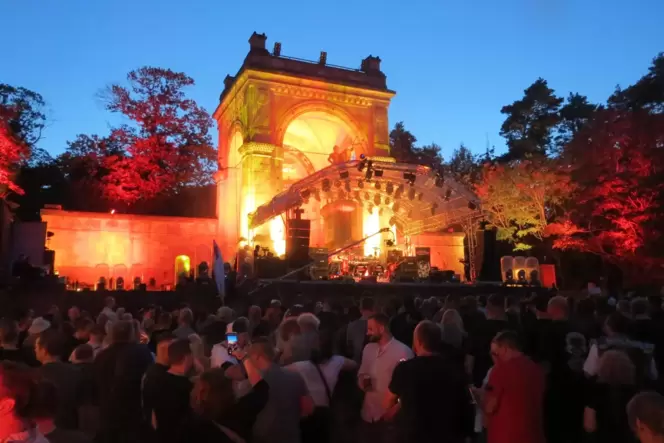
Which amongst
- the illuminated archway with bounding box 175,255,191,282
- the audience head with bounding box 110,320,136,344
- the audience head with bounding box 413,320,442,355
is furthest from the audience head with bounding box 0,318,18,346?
the illuminated archway with bounding box 175,255,191,282

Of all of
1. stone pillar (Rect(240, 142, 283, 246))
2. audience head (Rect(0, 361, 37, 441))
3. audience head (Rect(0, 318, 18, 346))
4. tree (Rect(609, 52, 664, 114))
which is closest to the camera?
audience head (Rect(0, 361, 37, 441))

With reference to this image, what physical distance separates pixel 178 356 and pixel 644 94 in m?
32.5

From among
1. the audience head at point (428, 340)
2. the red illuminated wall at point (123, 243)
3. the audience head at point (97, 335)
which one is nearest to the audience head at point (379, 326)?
the audience head at point (428, 340)

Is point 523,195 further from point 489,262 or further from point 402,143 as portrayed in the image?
point 402,143

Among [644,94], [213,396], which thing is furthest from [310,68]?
[213,396]

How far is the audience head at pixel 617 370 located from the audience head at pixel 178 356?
2.85m

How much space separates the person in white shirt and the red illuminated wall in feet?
74.4

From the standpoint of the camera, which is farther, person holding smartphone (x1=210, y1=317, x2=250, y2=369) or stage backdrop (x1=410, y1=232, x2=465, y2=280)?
stage backdrop (x1=410, y1=232, x2=465, y2=280)

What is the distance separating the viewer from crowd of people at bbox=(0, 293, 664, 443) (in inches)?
113

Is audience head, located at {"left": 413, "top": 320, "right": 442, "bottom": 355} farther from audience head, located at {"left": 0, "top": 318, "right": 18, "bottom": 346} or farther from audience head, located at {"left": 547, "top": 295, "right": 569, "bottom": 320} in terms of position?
audience head, located at {"left": 0, "top": 318, "right": 18, "bottom": 346}

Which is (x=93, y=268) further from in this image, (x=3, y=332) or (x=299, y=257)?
(x=3, y=332)

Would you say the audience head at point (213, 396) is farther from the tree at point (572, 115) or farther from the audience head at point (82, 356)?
the tree at point (572, 115)

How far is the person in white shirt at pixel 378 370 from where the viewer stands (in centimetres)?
448

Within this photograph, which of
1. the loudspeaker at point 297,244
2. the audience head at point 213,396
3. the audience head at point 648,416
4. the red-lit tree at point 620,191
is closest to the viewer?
the audience head at point 648,416
